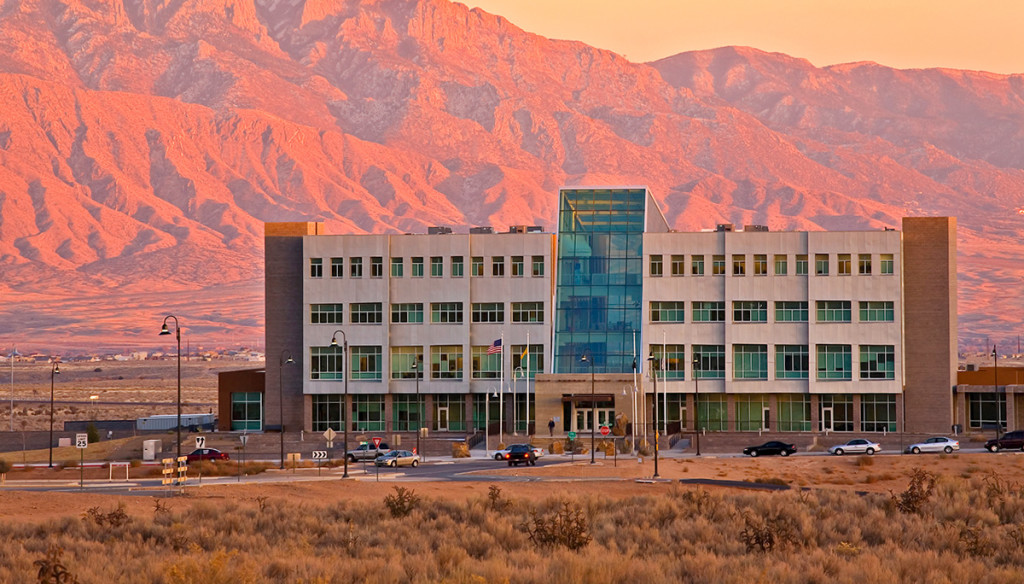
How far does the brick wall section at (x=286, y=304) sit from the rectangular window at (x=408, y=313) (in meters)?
7.90

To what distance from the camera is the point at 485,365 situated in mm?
108438

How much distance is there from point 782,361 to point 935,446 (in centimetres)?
1939

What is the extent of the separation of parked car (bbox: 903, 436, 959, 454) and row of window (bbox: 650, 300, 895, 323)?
1765 cm

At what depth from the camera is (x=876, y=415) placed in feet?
349

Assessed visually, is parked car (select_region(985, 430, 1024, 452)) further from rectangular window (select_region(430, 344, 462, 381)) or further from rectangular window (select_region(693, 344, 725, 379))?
rectangular window (select_region(430, 344, 462, 381))

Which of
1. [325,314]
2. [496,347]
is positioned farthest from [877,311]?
[325,314]

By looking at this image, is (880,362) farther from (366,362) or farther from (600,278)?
(366,362)

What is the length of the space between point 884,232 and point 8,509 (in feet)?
241

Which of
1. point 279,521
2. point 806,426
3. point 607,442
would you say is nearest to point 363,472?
point 607,442

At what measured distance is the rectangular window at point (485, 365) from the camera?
10819 cm

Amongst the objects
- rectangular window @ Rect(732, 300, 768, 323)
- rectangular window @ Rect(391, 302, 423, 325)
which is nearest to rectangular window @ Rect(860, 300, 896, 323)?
rectangular window @ Rect(732, 300, 768, 323)

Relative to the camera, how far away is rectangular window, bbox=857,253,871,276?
106250 millimetres

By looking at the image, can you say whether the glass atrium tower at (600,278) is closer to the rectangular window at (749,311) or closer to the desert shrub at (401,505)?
the rectangular window at (749,311)

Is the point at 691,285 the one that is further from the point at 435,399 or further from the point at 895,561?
→ the point at 895,561
